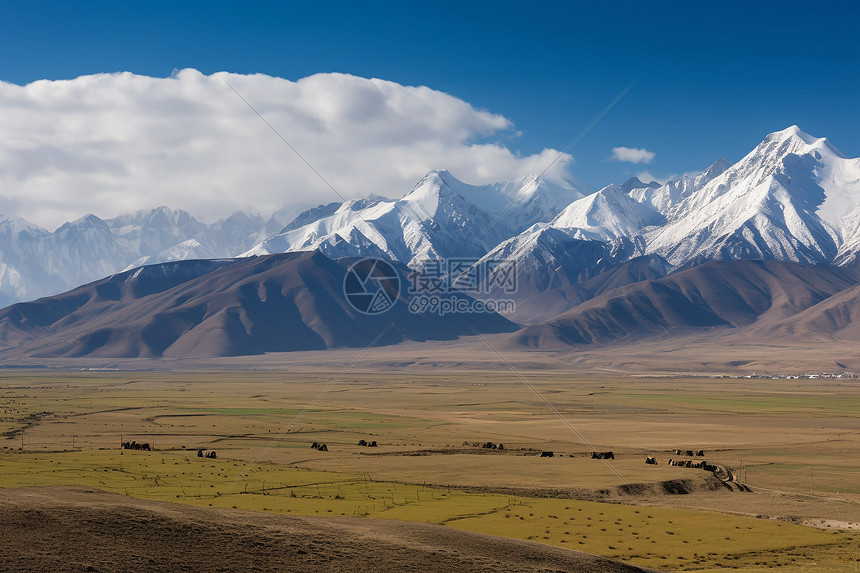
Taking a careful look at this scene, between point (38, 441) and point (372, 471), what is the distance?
40447 millimetres

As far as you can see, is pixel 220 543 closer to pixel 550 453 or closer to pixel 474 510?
pixel 474 510

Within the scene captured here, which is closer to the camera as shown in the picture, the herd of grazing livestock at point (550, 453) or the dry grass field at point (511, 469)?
the dry grass field at point (511, 469)

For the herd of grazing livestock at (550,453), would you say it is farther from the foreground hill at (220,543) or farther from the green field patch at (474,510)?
the foreground hill at (220,543)

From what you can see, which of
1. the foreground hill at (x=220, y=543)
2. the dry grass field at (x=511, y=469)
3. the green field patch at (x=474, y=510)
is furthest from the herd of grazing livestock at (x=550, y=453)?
the foreground hill at (x=220, y=543)

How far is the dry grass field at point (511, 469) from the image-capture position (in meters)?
46.0

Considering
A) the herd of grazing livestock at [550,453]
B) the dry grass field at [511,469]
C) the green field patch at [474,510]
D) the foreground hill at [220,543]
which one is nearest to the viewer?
the foreground hill at [220,543]

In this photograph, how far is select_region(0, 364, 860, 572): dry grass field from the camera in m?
46.0

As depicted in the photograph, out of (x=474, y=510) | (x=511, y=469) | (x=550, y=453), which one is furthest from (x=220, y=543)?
(x=550, y=453)

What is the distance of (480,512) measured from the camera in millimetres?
50281

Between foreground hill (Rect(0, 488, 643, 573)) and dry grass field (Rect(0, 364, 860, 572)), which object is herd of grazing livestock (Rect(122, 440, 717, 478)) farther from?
foreground hill (Rect(0, 488, 643, 573))

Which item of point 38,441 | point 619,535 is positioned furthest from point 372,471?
point 38,441

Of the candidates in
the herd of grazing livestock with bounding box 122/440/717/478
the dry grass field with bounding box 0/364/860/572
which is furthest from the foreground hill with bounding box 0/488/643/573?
the herd of grazing livestock with bounding box 122/440/717/478

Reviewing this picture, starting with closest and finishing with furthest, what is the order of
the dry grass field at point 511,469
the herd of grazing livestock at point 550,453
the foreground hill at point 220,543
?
the foreground hill at point 220,543
the dry grass field at point 511,469
the herd of grazing livestock at point 550,453

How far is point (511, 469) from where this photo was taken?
7144cm
